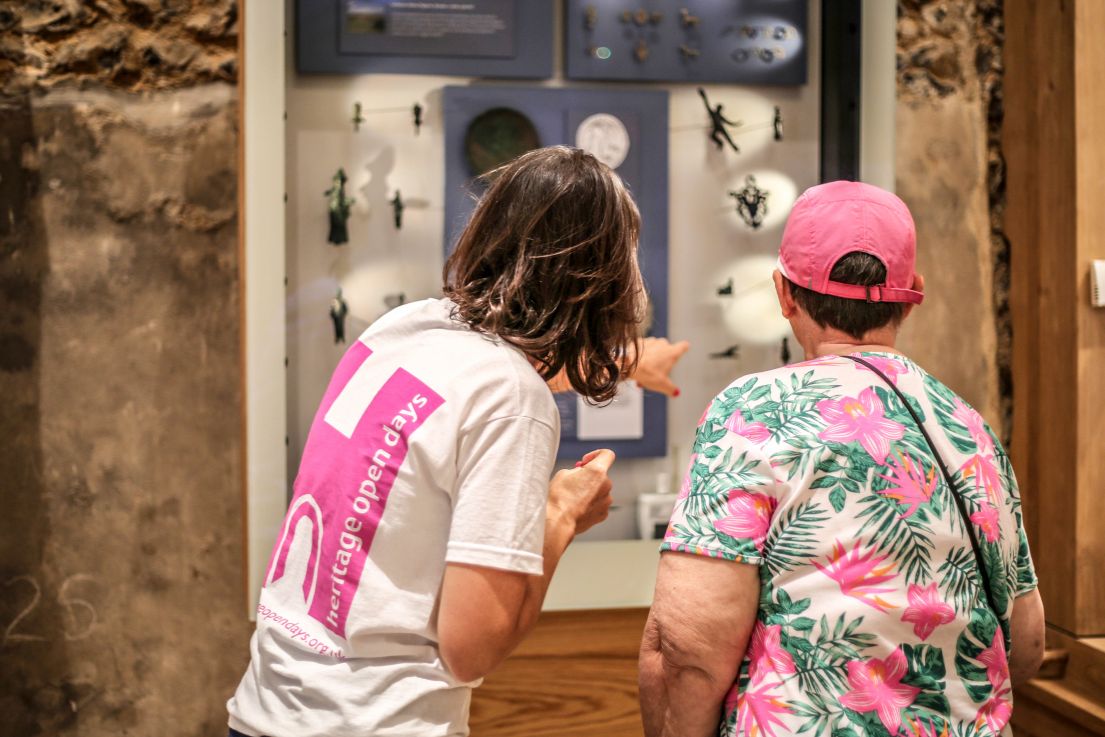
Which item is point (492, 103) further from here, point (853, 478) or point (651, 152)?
point (853, 478)

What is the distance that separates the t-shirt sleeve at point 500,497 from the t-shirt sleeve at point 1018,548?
729 millimetres

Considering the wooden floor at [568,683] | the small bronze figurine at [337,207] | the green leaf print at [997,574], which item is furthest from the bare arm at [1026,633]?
the small bronze figurine at [337,207]

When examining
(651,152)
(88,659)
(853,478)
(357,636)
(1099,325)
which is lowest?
(88,659)

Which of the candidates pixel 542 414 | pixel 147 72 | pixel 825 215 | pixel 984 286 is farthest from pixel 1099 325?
pixel 147 72

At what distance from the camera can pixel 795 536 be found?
1.34m

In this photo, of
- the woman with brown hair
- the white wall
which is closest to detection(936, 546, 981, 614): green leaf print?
the woman with brown hair

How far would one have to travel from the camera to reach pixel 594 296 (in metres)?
1.36

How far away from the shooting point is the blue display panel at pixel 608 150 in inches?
100

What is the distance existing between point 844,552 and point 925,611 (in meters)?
0.13

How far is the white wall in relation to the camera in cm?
250

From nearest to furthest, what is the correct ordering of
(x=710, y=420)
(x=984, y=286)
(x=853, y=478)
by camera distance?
1. (x=853, y=478)
2. (x=710, y=420)
3. (x=984, y=286)

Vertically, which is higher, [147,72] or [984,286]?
[147,72]

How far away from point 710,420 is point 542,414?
0.34 metres

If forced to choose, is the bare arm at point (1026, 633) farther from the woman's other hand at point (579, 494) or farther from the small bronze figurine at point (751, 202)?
the small bronze figurine at point (751, 202)
